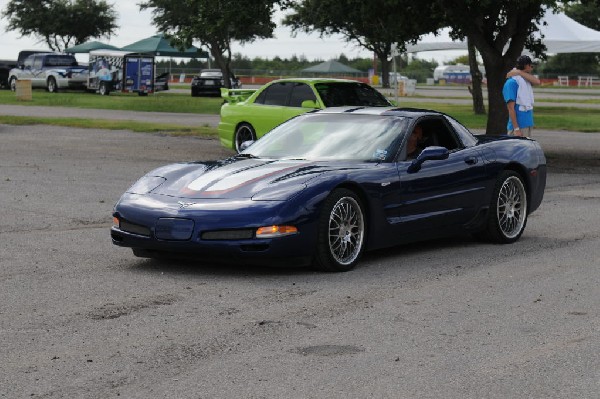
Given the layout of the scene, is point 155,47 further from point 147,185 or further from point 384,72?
point 147,185

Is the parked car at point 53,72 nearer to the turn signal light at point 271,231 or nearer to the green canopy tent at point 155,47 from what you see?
the green canopy tent at point 155,47

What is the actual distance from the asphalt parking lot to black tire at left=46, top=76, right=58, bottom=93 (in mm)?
46285

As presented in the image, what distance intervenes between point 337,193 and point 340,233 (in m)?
0.30

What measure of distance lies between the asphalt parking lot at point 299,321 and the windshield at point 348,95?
26.5ft

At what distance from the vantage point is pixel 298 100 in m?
19.8

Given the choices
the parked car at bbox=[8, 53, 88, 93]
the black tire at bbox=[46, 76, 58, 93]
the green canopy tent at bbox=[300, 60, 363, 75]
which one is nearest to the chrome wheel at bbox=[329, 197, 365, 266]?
the parked car at bbox=[8, 53, 88, 93]

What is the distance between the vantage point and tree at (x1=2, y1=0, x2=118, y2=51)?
88.5 metres

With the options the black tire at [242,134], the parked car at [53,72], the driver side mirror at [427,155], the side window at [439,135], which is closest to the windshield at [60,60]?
the parked car at [53,72]

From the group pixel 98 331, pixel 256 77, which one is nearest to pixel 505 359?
pixel 98 331

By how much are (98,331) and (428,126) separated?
455 centimetres

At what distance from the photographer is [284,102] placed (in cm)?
2006

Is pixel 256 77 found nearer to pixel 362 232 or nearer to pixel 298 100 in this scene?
pixel 298 100

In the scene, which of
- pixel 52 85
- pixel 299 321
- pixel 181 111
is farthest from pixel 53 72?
pixel 299 321

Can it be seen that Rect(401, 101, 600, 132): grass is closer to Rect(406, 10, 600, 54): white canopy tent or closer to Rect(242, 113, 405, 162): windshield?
Rect(406, 10, 600, 54): white canopy tent
